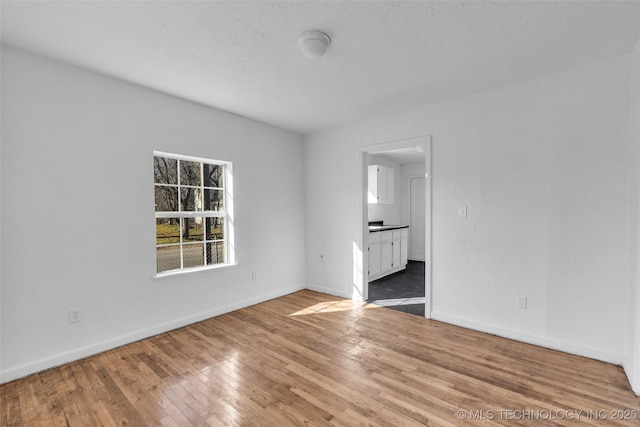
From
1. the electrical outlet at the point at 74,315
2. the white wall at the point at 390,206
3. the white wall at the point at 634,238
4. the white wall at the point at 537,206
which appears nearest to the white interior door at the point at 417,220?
the white wall at the point at 390,206

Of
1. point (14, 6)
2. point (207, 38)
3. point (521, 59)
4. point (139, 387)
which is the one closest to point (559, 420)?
point (521, 59)

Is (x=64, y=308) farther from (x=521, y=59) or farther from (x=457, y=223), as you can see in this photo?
(x=521, y=59)

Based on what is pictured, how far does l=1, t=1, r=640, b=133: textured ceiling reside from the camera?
179 cm

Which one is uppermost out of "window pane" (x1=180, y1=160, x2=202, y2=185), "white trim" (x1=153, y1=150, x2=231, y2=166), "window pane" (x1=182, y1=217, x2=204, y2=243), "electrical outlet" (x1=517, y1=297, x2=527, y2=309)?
"white trim" (x1=153, y1=150, x2=231, y2=166)

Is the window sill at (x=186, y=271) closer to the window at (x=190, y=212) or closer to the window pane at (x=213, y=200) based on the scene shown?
the window at (x=190, y=212)

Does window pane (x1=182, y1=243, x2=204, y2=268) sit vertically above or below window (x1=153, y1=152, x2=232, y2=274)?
below

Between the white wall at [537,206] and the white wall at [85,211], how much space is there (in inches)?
105

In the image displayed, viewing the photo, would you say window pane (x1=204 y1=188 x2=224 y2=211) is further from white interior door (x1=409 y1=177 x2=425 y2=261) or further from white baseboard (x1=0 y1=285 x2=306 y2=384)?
white interior door (x1=409 y1=177 x2=425 y2=261)

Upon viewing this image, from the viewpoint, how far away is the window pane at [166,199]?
3.17 metres

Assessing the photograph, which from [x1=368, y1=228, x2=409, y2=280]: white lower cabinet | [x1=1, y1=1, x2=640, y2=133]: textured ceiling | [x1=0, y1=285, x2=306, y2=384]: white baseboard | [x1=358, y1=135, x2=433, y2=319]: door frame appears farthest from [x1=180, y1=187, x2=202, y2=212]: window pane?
Result: [x1=368, y1=228, x2=409, y2=280]: white lower cabinet

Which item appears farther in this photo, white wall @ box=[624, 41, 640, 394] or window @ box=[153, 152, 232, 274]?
window @ box=[153, 152, 232, 274]

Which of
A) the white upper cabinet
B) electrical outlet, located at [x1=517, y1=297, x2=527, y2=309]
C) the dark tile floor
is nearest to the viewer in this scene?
electrical outlet, located at [x1=517, y1=297, x2=527, y2=309]

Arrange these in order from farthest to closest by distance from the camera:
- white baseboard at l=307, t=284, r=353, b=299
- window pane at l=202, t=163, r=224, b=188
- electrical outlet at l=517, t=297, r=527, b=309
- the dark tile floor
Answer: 1. white baseboard at l=307, t=284, r=353, b=299
2. the dark tile floor
3. window pane at l=202, t=163, r=224, b=188
4. electrical outlet at l=517, t=297, r=527, b=309

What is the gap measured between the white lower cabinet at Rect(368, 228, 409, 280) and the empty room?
1.29 meters
